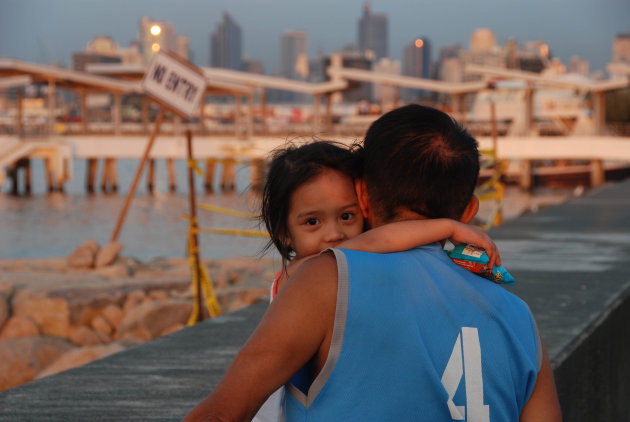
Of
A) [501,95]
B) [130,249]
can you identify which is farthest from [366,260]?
[501,95]

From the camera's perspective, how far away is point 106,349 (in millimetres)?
6758

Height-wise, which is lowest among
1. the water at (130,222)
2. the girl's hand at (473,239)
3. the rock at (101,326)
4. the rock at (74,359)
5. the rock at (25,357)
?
the water at (130,222)

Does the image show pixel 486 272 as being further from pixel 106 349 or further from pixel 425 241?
pixel 106 349

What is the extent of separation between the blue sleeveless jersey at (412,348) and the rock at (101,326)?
8172 millimetres

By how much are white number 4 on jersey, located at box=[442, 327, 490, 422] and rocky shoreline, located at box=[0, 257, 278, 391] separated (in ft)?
15.3

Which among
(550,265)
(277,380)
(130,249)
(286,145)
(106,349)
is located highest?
(286,145)

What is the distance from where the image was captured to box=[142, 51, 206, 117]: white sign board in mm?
9539

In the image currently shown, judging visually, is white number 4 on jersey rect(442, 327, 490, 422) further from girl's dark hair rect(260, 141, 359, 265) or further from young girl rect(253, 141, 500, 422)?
girl's dark hair rect(260, 141, 359, 265)

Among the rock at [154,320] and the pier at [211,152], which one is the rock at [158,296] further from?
the pier at [211,152]

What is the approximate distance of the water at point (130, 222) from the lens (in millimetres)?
25891

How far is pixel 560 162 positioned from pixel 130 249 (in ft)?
151

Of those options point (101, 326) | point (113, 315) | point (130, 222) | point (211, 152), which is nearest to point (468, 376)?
point (101, 326)

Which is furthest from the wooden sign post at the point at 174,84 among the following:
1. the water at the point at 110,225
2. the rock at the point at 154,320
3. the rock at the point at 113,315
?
the water at the point at 110,225

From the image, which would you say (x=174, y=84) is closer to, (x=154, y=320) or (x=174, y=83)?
(x=174, y=83)
